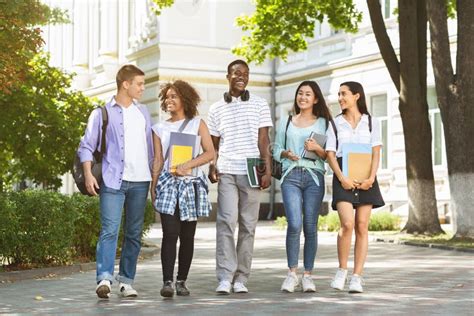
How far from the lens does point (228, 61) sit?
35.4 metres

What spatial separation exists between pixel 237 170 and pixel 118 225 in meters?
1.22

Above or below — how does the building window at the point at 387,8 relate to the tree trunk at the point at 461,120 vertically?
above

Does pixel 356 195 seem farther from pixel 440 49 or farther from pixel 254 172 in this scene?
pixel 440 49

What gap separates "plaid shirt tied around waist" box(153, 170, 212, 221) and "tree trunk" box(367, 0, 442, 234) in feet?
35.4

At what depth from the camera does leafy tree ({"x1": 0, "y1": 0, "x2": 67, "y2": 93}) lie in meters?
11.9

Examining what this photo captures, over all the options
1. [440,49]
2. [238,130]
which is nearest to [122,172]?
[238,130]

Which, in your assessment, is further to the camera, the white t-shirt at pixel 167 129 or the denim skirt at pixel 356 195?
the denim skirt at pixel 356 195

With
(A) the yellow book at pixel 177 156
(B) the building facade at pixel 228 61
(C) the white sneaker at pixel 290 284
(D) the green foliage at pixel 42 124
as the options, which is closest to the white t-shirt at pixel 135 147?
(A) the yellow book at pixel 177 156

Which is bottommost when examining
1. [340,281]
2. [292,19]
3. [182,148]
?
[340,281]

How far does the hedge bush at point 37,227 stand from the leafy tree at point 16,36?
1.39m

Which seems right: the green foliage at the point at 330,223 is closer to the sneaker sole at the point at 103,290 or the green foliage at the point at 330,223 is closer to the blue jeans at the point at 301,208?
the blue jeans at the point at 301,208

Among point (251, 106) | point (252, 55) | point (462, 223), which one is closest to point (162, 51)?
point (252, 55)

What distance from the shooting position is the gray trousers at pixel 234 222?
949cm

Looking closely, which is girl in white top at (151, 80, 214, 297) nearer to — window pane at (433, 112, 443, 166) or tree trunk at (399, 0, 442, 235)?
tree trunk at (399, 0, 442, 235)
